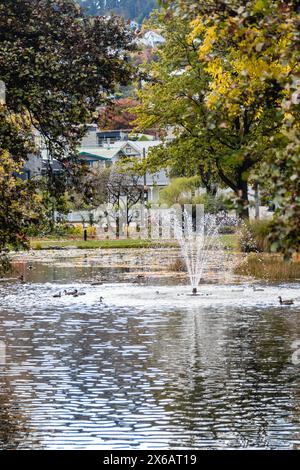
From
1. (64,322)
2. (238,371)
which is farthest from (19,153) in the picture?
(64,322)

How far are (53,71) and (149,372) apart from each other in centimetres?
617

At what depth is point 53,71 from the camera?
732 inches

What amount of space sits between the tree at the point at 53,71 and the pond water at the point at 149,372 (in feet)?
9.74

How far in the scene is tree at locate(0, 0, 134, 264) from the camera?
1842cm

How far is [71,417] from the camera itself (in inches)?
685

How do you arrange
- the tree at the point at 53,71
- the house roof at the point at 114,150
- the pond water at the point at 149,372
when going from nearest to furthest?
the pond water at the point at 149,372 → the tree at the point at 53,71 → the house roof at the point at 114,150

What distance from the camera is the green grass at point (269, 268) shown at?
4653 centimetres

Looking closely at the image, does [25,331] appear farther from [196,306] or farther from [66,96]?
[66,96]

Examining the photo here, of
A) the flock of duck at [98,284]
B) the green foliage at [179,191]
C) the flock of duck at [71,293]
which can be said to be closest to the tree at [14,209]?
the flock of duck at [98,284]

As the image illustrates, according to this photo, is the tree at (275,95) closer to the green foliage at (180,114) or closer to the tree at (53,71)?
the tree at (53,71)

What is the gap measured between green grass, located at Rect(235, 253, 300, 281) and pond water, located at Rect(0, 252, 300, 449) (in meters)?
7.96

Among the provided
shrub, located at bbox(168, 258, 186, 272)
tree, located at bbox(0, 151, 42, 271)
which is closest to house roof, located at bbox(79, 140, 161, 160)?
shrub, located at bbox(168, 258, 186, 272)

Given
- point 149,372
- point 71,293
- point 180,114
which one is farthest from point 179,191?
point 149,372

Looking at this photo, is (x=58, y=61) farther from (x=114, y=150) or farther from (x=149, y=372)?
(x=114, y=150)
